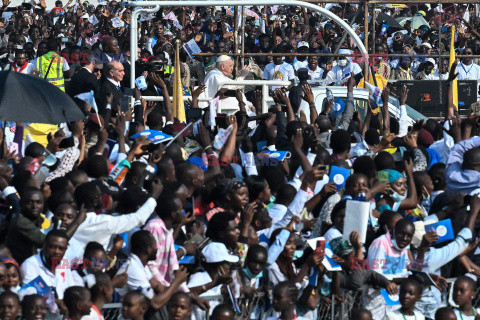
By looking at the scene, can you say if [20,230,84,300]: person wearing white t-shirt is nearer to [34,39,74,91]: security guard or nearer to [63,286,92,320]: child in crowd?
[63,286,92,320]: child in crowd

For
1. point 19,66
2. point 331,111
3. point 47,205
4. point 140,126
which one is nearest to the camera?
point 47,205

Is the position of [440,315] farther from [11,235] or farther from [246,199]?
[11,235]

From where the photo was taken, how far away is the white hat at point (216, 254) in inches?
339

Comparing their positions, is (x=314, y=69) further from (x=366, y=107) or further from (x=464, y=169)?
(x=464, y=169)

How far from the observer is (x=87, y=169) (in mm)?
9922

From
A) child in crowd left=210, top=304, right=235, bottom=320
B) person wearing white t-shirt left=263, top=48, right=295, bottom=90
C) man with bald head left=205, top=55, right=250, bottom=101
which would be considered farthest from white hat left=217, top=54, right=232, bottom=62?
child in crowd left=210, top=304, right=235, bottom=320

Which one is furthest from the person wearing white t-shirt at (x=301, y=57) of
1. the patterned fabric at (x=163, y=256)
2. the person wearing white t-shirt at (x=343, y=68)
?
the patterned fabric at (x=163, y=256)

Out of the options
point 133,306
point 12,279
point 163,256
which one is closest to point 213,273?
point 163,256

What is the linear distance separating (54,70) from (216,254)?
23.3ft

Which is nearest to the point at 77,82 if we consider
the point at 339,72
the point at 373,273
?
the point at 373,273

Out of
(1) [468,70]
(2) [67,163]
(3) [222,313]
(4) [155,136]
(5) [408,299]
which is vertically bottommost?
(1) [468,70]

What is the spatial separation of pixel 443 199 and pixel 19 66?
299 inches

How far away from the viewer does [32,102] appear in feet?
34.9

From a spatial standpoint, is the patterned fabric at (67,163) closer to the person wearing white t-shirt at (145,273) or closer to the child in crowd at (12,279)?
the person wearing white t-shirt at (145,273)
